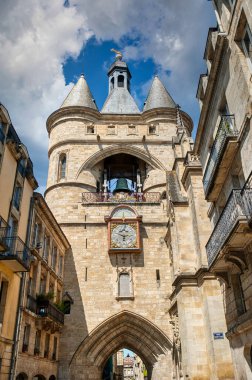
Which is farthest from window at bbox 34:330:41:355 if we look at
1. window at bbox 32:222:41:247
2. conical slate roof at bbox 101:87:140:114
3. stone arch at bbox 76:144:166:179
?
conical slate roof at bbox 101:87:140:114

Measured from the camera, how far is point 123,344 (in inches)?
742

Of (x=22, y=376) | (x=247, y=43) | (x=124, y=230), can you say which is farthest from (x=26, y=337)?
(x=247, y=43)

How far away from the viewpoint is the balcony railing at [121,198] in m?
21.5

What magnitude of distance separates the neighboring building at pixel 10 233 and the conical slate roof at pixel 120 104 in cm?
1632

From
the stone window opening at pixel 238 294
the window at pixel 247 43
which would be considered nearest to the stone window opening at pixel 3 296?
the stone window opening at pixel 238 294

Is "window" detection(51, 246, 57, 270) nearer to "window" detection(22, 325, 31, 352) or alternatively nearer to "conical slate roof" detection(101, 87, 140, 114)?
"window" detection(22, 325, 31, 352)

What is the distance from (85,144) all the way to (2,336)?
587 inches

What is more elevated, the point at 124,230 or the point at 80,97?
the point at 80,97

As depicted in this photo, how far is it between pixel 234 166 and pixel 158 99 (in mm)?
18681

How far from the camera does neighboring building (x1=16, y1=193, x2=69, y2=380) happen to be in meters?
12.8

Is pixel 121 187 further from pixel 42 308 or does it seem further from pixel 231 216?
pixel 231 216

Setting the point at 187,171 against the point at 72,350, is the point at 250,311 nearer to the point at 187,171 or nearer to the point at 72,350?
the point at 187,171

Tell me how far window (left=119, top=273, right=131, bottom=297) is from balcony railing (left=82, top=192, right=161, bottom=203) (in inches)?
178

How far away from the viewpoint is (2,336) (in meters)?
10.4
